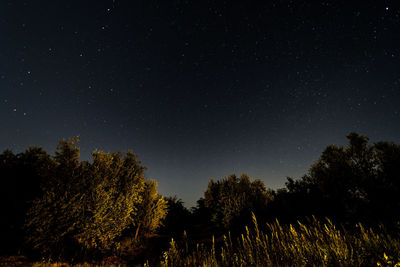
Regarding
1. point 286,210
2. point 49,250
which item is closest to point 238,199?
point 286,210

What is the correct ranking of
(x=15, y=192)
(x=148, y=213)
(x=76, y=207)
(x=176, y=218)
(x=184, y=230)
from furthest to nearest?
(x=176, y=218) < (x=148, y=213) < (x=15, y=192) < (x=76, y=207) < (x=184, y=230)

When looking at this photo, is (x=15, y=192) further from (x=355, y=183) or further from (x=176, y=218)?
(x=355, y=183)

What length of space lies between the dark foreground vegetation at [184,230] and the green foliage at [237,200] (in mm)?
164

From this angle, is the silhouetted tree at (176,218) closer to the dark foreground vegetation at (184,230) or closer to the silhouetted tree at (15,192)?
the dark foreground vegetation at (184,230)

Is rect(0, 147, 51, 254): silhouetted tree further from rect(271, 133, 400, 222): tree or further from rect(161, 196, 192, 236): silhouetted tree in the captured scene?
rect(271, 133, 400, 222): tree

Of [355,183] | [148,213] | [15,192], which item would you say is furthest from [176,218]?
[355,183]

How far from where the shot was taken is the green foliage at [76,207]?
11.2 meters

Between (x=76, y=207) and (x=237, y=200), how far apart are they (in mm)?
20666

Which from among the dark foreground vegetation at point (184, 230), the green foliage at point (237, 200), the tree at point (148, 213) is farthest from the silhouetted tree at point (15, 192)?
the green foliage at point (237, 200)

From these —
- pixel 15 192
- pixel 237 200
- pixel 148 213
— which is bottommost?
pixel 148 213

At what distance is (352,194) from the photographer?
2347 centimetres

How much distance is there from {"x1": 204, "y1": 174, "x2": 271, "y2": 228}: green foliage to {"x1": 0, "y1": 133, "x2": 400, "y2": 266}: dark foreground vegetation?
0.54ft

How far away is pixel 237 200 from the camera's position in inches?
989

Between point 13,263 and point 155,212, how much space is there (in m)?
13.8
